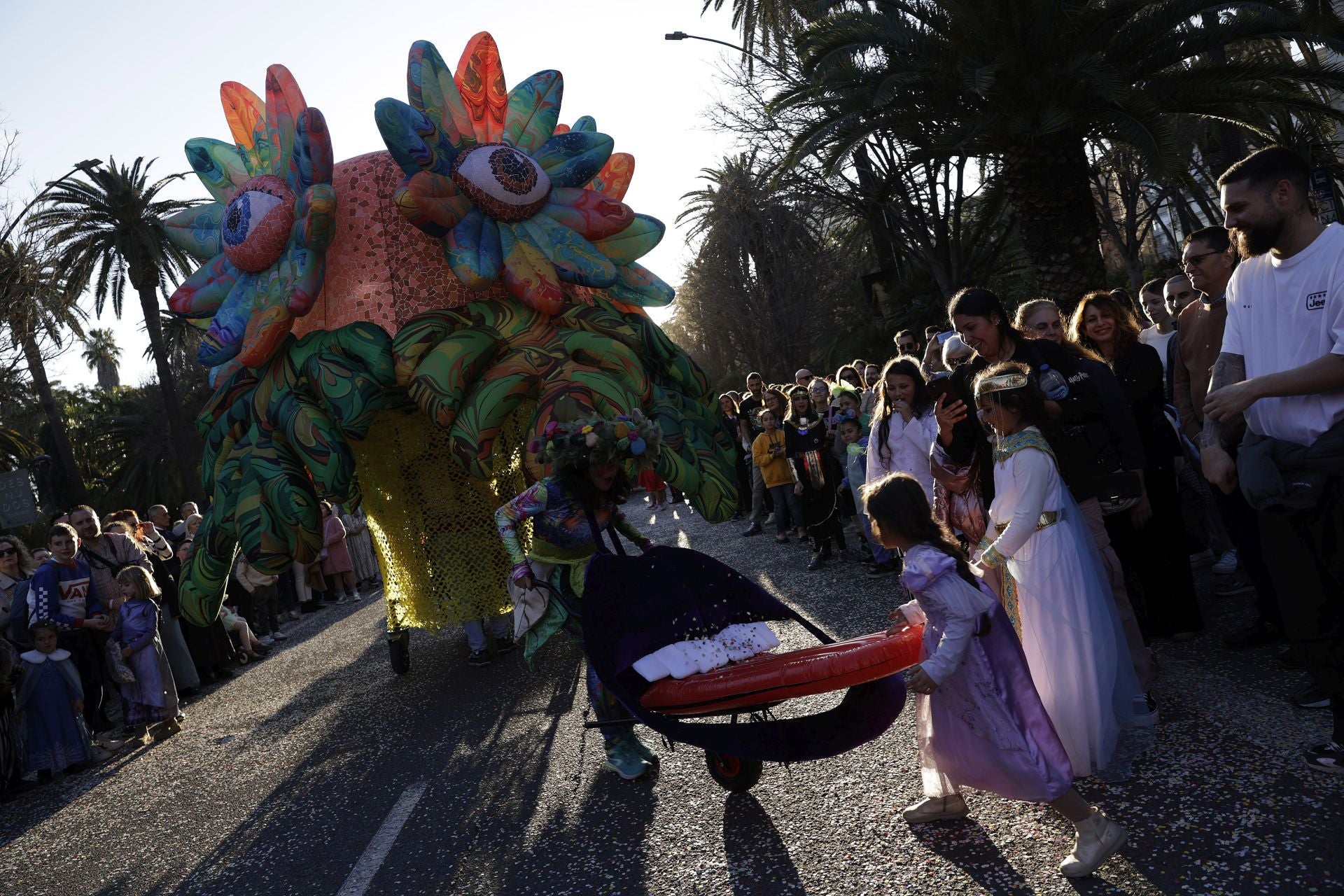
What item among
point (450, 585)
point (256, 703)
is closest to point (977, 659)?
point (450, 585)

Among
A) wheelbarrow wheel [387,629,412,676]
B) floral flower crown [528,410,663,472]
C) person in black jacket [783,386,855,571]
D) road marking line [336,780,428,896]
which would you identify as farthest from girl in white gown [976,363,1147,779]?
person in black jacket [783,386,855,571]

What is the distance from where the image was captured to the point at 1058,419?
15.5 feet

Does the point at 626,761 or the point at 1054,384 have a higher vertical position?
the point at 1054,384

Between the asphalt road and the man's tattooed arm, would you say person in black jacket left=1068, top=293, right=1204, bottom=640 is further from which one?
the man's tattooed arm

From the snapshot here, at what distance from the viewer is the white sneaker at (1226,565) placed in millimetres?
6898

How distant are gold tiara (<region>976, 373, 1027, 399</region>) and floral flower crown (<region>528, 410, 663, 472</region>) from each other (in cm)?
179

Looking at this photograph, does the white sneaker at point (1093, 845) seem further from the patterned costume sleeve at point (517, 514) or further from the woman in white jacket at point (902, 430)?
the woman in white jacket at point (902, 430)

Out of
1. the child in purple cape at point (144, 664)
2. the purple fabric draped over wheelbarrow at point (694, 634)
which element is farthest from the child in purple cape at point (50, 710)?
the purple fabric draped over wheelbarrow at point (694, 634)

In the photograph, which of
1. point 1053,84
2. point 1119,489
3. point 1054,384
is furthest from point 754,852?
point 1053,84

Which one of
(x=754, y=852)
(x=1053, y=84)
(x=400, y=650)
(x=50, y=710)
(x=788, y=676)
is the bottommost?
(x=754, y=852)

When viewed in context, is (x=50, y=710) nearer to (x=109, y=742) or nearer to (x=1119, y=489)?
(x=109, y=742)

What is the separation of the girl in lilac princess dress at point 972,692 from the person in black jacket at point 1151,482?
193cm

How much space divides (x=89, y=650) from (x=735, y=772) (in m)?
6.36

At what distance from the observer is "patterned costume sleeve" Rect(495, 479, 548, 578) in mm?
5102
